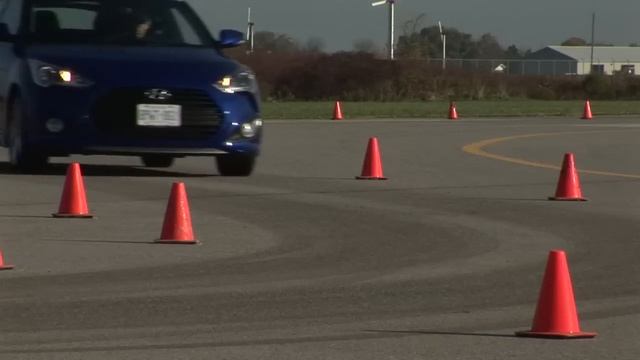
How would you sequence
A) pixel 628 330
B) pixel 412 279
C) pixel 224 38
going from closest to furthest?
pixel 628 330
pixel 412 279
pixel 224 38

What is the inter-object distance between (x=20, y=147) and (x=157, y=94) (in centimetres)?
147

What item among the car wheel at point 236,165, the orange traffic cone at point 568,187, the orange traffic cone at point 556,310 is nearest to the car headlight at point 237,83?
the car wheel at point 236,165

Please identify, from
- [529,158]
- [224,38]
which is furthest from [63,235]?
[529,158]

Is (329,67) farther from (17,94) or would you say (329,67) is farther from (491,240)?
(491,240)

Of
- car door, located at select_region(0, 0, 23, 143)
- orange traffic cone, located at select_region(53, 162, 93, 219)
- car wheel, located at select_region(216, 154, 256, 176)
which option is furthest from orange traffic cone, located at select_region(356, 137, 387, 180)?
orange traffic cone, located at select_region(53, 162, 93, 219)

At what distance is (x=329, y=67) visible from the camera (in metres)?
70.5

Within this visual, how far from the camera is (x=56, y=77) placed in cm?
1623

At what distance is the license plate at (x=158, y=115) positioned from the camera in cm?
1625

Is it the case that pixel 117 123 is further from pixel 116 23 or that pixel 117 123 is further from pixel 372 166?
pixel 372 166

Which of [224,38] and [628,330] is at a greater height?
[224,38]

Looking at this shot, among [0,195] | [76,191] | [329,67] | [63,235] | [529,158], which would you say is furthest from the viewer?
[329,67]

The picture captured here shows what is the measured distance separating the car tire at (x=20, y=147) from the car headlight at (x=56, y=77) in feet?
1.37

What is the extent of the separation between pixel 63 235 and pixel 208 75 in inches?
191

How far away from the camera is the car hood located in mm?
16203
